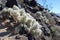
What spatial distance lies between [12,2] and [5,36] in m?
14.3

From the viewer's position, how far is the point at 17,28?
656 inches

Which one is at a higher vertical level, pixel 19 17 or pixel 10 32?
pixel 19 17

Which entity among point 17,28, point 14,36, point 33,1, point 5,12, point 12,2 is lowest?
point 14,36

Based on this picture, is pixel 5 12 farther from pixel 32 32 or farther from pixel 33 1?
pixel 33 1

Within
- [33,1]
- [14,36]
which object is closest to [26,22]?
[14,36]

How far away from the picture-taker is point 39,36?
697 inches

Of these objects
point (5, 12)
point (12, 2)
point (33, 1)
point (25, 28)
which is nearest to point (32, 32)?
point (25, 28)

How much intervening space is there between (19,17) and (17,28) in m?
3.06

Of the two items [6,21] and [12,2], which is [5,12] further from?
[12,2]

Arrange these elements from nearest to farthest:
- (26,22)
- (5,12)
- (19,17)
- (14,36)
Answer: (14,36)
(26,22)
(19,17)
(5,12)

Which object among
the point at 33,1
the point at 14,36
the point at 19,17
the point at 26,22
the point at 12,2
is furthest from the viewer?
the point at 33,1

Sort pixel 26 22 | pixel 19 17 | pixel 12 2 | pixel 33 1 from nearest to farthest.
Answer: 1. pixel 26 22
2. pixel 19 17
3. pixel 12 2
4. pixel 33 1

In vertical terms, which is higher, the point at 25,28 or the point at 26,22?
the point at 26,22

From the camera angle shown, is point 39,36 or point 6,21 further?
point 6,21
